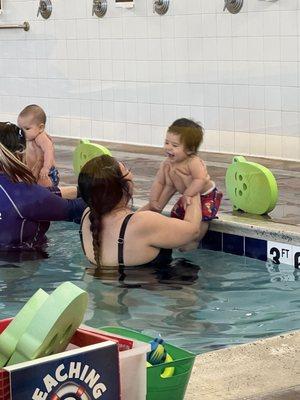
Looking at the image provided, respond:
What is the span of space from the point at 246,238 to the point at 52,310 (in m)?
3.90

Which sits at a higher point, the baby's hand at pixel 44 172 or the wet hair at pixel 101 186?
the wet hair at pixel 101 186

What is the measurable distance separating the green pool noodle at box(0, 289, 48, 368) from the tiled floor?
4056 mm

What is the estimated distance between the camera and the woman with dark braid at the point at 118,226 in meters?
5.81

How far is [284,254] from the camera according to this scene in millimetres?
6496

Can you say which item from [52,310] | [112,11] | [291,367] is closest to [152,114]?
[112,11]

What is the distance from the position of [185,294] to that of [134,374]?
9.17 ft

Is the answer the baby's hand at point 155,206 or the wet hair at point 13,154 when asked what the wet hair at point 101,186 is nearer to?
the wet hair at point 13,154

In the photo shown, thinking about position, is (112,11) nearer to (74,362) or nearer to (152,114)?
(152,114)

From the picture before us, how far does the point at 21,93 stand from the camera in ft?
45.3

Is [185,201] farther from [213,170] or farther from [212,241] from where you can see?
[213,170]

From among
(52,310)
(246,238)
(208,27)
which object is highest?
(208,27)

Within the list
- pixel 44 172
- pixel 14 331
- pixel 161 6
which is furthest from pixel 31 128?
pixel 14 331

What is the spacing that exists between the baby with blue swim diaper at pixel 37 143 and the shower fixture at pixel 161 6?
3.32 meters

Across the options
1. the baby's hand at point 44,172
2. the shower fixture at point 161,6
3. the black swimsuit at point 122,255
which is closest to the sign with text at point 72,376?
the black swimsuit at point 122,255
